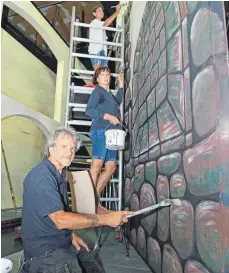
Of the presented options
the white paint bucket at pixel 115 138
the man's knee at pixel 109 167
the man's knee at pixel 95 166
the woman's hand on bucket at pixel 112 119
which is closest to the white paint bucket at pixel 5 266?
the man's knee at pixel 95 166

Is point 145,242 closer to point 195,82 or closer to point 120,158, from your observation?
point 120,158

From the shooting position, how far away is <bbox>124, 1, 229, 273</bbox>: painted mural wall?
1.11 meters

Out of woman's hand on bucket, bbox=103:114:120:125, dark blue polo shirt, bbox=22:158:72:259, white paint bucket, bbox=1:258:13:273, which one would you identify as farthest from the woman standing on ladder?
dark blue polo shirt, bbox=22:158:72:259

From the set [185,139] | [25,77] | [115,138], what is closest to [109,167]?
[115,138]

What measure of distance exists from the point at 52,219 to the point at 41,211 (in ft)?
0.24

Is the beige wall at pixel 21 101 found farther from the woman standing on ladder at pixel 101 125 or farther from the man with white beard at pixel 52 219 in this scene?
the man with white beard at pixel 52 219

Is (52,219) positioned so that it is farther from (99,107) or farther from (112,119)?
(99,107)

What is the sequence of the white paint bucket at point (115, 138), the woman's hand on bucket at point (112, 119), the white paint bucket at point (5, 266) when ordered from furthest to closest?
the woman's hand on bucket at point (112, 119) → the white paint bucket at point (115, 138) → the white paint bucket at point (5, 266)

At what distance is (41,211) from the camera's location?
1.34 meters

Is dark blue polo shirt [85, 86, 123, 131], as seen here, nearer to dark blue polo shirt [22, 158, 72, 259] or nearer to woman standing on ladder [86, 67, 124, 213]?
woman standing on ladder [86, 67, 124, 213]

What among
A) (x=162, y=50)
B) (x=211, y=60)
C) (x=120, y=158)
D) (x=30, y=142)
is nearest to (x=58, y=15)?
(x=30, y=142)

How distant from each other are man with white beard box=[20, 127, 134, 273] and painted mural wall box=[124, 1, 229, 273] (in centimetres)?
41

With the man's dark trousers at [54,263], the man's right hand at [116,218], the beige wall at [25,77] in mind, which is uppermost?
the beige wall at [25,77]

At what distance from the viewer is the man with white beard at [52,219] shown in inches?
51.9
